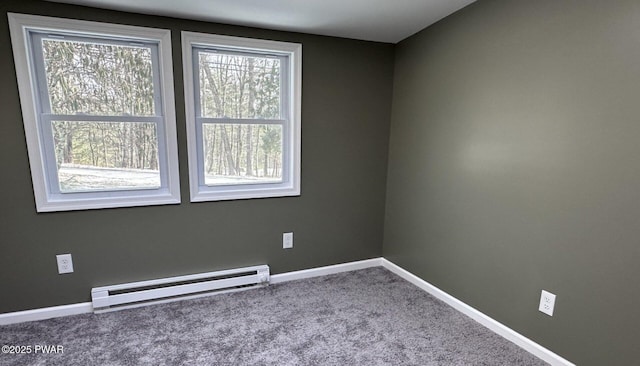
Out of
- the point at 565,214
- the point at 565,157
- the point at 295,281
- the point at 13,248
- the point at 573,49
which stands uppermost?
the point at 573,49

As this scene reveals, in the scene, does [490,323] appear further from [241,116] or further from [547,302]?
[241,116]

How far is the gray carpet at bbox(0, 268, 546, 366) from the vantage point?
179 centimetres

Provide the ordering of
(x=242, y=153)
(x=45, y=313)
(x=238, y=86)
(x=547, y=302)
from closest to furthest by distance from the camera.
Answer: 1. (x=547, y=302)
2. (x=45, y=313)
3. (x=238, y=86)
4. (x=242, y=153)

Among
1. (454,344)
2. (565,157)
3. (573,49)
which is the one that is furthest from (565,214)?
(454,344)

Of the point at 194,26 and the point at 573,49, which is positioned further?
the point at 194,26

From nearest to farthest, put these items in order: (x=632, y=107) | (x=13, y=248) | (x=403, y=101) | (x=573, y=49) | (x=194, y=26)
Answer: (x=632, y=107)
(x=573, y=49)
(x=13, y=248)
(x=194, y=26)
(x=403, y=101)

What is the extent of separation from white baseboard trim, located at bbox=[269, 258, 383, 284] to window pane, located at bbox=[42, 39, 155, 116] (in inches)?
65.2

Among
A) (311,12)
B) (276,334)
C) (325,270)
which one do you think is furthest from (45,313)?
(311,12)

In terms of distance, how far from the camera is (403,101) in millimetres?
2750

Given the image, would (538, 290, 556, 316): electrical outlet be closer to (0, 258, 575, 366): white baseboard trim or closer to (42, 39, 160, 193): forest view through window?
(0, 258, 575, 366): white baseboard trim

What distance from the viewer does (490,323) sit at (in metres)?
2.08

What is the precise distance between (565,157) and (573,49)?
54 cm

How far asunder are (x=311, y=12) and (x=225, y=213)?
1600mm

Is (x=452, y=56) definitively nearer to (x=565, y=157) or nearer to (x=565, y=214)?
(x=565, y=157)
